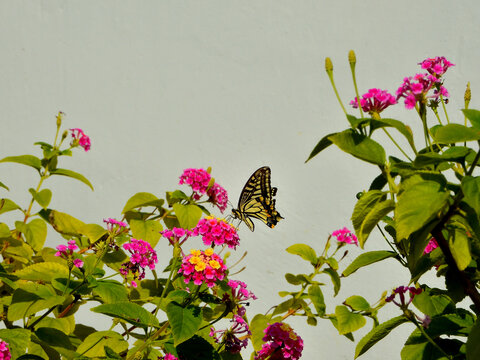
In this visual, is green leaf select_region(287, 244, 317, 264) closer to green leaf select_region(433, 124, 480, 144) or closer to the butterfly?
the butterfly

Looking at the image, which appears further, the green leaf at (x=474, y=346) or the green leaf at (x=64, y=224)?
the green leaf at (x=64, y=224)

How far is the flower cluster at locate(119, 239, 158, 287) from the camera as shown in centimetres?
123

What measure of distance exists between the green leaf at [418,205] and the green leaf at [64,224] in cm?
114

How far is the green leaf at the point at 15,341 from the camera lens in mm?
976

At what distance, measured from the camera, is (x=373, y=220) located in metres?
0.71

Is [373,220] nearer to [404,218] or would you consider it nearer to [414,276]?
[404,218]

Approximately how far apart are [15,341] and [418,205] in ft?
2.61

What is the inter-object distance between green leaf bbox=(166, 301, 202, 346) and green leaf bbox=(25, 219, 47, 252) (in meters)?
0.71

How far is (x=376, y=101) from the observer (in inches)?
31.6

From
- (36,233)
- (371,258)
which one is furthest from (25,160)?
(371,258)

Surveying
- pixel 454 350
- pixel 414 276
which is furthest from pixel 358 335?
pixel 414 276

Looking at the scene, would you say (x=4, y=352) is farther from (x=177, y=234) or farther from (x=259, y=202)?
(x=259, y=202)

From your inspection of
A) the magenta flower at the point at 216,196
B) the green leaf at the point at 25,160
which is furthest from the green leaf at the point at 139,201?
the green leaf at the point at 25,160

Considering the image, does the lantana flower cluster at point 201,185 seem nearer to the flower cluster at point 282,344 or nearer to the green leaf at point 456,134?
the flower cluster at point 282,344
